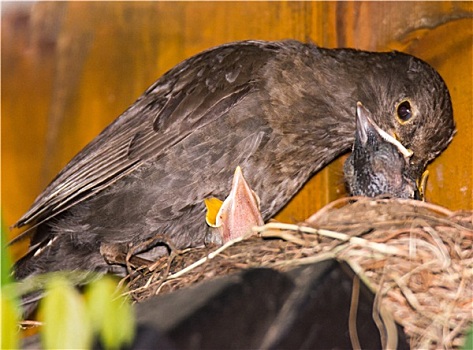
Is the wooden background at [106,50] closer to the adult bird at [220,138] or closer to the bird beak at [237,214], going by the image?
the adult bird at [220,138]

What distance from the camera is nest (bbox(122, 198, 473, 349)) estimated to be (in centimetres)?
167

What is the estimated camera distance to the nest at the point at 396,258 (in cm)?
167

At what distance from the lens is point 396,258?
67.8 inches

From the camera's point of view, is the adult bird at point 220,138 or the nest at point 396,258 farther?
the adult bird at point 220,138

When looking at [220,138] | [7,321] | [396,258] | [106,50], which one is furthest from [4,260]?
[106,50]

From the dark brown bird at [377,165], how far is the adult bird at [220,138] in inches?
2.7

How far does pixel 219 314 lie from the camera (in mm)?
1485

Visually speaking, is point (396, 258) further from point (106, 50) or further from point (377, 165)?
point (106, 50)

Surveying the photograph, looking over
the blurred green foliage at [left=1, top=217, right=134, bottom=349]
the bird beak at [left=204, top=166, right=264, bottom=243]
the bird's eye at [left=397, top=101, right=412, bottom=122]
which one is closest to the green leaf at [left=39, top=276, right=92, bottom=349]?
the blurred green foliage at [left=1, top=217, right=134, bottom=349]

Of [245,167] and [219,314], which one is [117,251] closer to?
[245,167]

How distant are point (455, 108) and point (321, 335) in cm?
145

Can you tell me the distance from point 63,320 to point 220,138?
5.11 ft

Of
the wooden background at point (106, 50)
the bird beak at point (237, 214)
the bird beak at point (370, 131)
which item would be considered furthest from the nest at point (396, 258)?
the wooden background at point (106, 50)

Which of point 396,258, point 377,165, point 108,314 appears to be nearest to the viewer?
point 108,314
